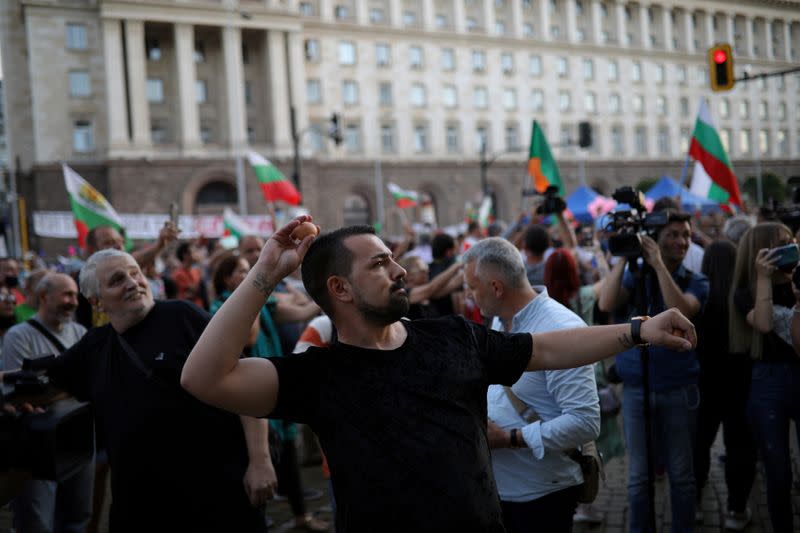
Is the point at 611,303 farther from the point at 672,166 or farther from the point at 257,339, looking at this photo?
the point at 672,166

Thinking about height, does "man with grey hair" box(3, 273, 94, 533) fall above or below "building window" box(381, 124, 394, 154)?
below

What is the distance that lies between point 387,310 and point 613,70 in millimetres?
56091

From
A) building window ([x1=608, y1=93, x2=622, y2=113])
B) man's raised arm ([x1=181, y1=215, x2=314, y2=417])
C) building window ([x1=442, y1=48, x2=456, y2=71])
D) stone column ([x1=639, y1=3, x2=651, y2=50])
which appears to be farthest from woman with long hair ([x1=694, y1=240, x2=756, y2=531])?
stone column ([x1=639, y1=3, x2=651, y2=50])

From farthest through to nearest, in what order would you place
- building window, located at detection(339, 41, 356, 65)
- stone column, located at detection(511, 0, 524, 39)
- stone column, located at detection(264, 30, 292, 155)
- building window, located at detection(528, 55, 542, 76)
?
building window, located at detection(528, 55, 542, 76), stone column, located at detection(511, 0, 524, 39), building window, located at detection(339, 41, 356, 65), stone column, located at detection(264, 30, 292, 155)

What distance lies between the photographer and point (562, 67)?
2024 inches

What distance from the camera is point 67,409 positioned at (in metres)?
3.43

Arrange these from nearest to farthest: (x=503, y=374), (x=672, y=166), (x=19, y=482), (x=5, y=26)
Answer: (x=503, y=374)
(x=19, y=482)
(x=5, y=26)
(x=672, y=166)

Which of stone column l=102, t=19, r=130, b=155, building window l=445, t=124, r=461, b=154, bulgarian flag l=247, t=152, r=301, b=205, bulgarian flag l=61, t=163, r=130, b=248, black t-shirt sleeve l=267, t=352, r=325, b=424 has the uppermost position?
stone column l=102, t=19, r=130, b=155

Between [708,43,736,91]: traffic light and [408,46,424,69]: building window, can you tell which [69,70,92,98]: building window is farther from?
[708,43,736,91]: traffic light

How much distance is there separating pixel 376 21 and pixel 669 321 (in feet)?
152

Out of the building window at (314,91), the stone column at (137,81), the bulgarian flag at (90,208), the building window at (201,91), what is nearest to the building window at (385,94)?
the building window at (314,91)

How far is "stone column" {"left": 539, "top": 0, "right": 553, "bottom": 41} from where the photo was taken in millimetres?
50812

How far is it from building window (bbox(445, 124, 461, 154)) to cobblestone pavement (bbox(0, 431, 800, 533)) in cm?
4130

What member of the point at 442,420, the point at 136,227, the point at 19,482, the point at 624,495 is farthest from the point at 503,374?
the point at 136,227
